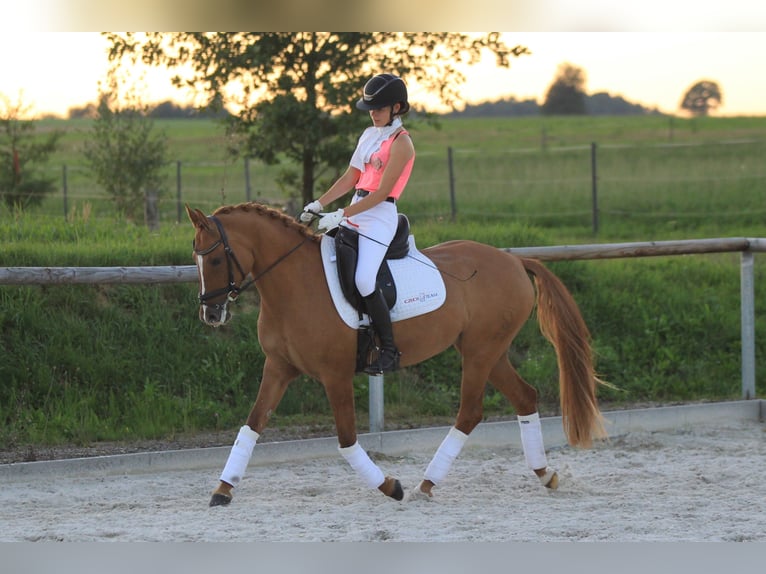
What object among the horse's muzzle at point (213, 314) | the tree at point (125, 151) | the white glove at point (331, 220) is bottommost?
the horse's muzzle at point (213, 314)

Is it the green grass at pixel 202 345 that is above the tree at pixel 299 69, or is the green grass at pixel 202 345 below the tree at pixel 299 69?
below

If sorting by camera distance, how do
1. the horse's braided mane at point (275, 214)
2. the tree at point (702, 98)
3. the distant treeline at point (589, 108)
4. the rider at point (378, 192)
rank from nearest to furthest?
1. the rider at point (378, 192)
2. the horse's braided mane at point (275, 214)
3. the tree at point (702, 98)
4. the distant treeline at point (589, 108)

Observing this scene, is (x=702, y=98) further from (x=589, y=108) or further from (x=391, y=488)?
(x=391, y=488)

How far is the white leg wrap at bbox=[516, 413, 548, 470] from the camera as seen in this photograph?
5.79m

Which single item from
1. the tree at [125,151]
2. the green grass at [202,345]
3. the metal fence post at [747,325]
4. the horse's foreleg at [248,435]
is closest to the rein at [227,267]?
the horse's foreleg at [248,435]

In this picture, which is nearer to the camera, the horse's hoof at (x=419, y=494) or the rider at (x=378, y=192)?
the rider at (x=378, y=192)

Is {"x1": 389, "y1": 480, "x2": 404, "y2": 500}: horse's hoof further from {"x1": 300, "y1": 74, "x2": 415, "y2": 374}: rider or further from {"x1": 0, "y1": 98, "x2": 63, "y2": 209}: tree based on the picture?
{"x1": 0, "y1": 98, "x2": 63, "y2": 209}: tree

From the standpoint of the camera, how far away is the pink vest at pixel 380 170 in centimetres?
520

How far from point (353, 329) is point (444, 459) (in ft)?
3.03

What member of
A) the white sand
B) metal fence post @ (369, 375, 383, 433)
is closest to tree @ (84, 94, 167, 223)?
metal fence post @ (369, 375, 383, 433)

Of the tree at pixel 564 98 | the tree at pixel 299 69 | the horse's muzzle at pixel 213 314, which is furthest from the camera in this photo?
the tree at pixel 564 98

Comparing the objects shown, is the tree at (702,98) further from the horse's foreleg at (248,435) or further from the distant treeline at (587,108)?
the horse's foreleg at (248,435)

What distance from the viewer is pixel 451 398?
→ 8.06 m

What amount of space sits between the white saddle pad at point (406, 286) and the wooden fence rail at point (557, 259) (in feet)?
5.12
